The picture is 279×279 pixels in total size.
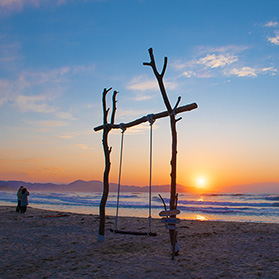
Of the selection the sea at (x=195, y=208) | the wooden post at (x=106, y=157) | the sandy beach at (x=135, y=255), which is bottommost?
the sea at (x=195, y=208)

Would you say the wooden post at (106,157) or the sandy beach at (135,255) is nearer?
the sandy beach at (135,255)

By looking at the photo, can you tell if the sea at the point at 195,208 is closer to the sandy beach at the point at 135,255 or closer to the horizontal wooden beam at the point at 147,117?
the sandy beach at the point at 135,255

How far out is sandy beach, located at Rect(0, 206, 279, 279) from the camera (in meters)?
4.68

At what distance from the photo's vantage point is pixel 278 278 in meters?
4.30

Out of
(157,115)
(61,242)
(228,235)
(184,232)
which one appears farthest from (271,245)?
(61,242)

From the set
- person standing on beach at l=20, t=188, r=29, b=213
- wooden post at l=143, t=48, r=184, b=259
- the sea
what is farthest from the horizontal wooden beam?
the sea

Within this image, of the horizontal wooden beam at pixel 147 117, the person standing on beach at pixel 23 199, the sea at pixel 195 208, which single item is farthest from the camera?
the sea at pixel 195 208

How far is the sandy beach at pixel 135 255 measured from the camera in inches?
184

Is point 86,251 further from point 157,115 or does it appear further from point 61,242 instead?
point 157,115

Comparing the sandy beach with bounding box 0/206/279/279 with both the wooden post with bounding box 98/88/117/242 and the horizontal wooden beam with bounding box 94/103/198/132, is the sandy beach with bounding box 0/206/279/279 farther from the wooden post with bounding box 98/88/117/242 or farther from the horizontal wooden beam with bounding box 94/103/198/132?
the horizontal wooden beam with bounding box 94/103/198/132

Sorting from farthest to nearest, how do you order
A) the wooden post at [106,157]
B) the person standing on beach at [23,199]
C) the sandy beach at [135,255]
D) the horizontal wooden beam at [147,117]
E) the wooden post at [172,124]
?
the person standing on beach at [23,199]
the wooden post at [106,157]
the horizontal wooden beam at [147,117]
the wooden post at [172,124]
the sandy beach at [135,255]

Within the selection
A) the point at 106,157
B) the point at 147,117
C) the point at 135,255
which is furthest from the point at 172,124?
the point at 135,255

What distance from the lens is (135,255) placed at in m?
6.00

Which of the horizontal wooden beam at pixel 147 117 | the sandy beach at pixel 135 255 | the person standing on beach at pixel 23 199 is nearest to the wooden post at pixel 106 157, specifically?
the horizontal wooden beam at pixel 147 117
